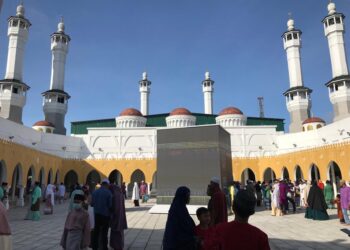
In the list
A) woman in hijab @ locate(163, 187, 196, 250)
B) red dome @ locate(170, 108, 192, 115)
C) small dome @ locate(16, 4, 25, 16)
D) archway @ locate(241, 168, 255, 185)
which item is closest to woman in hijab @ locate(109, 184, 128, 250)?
woman in hijab @ locate(163, 187, 196, 250)

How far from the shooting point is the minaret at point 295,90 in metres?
33.7

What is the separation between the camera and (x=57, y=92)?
114 ft

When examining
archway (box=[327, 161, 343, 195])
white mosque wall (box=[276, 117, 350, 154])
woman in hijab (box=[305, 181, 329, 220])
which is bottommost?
woman in hijab (box=[305, 181, 329, 220])

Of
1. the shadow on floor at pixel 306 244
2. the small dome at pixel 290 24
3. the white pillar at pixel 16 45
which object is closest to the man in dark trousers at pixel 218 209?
the shadow on floor at pixel 306 244

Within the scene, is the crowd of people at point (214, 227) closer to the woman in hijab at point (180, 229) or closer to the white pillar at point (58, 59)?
the woman in hijab at point (180, 229)

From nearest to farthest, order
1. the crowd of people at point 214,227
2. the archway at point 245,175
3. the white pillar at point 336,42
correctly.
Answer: the crowd of people at point 214,227, the white pillar at point 336,42, the archway at point 245,175

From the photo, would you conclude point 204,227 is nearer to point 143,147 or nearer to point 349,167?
point 349,167

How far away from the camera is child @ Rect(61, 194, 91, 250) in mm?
4176

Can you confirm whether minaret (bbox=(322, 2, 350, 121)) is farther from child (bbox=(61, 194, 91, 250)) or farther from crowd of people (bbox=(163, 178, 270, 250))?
child (bbox=(61, 194, 91, 250))

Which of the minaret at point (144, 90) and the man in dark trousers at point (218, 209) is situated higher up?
the minaret at point (144, 90)

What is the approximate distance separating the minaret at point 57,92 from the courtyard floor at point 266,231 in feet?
88.3

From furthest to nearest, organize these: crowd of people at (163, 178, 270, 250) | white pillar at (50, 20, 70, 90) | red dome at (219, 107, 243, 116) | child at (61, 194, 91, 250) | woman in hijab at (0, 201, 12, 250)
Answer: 1. white pillar at (50, 20, 70, 90)
2. red dome at (219, 107, 243, 116)
3. child at (61, 194, 91, 250)
4. woman in hijab at (0, 201, 12, 250)
5. crowd of people at (163, 178, 270, 250)

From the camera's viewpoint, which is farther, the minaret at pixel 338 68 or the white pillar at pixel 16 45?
the white pillar at pixel 16 45

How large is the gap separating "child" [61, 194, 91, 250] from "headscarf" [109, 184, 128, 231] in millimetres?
1616
